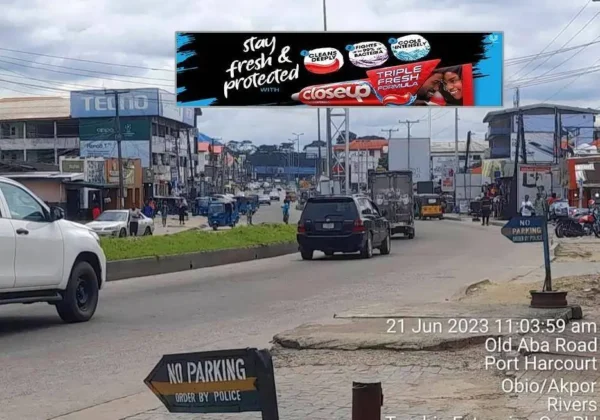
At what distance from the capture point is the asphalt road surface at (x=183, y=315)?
8.90 metres

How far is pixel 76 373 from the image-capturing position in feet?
30.8

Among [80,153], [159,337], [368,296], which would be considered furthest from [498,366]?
[80,153]

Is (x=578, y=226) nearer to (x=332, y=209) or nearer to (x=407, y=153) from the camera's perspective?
(x=332, y=209)

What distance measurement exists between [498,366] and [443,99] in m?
19.5

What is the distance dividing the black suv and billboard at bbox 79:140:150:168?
2325 inches

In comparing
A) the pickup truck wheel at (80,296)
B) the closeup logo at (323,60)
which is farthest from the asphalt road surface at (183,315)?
the closeup logo at (323,60)

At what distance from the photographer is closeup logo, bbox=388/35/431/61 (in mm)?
26672

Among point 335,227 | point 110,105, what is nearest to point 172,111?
point 110,105

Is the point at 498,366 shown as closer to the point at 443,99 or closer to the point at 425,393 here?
the point at 425,393

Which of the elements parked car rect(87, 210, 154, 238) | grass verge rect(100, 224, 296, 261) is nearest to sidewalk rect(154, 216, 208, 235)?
parked car rect(87, 210, 154, 238)

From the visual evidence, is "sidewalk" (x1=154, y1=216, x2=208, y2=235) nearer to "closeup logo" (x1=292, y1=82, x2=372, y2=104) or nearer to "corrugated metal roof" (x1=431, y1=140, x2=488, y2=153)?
"closeup logo" (x1=292, y1=82, x2=372, y2=104)

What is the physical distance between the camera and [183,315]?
13867 mm

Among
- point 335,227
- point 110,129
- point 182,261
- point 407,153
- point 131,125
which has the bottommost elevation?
point 182,261

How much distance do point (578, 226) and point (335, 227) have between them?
1680cm
